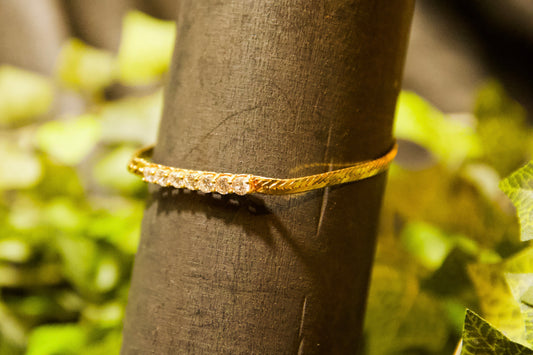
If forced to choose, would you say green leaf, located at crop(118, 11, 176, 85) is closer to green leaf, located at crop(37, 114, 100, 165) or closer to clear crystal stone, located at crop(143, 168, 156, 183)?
green leaf, located at crop(37, 114, 100, 165)

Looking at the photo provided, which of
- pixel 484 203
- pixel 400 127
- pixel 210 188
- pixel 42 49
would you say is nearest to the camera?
pixel 210 188

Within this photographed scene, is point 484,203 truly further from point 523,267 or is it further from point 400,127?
point 523,267

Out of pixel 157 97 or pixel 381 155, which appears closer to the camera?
pixel 381 155

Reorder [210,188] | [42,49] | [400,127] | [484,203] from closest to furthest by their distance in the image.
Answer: [210,188] → [484,203] → [400,127] → [42,49]

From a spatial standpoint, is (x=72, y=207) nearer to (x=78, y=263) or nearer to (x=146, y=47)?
(x=78, y=263)

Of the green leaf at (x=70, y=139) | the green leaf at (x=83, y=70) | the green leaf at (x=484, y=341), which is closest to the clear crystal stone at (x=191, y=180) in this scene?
the green leaf at (x=484, y=341)

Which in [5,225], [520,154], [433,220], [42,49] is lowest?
[5,225]

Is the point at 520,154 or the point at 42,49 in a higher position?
the point at 42,49

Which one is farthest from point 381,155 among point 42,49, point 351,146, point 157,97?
point 42,49
